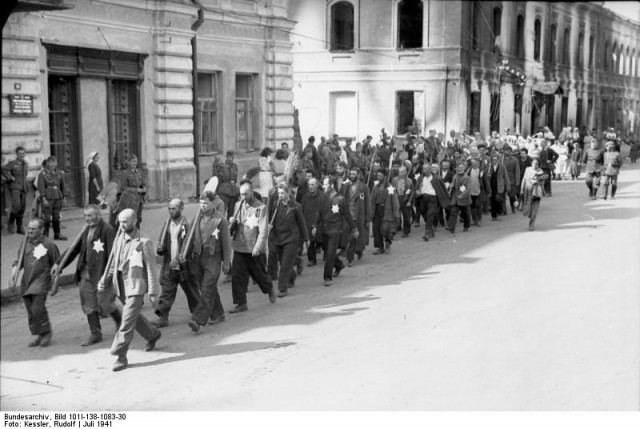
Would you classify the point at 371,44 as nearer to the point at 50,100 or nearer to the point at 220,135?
the point at 220,135

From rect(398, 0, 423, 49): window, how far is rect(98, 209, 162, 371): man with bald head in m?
22.0

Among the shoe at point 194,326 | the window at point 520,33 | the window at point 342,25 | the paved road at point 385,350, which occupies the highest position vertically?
the window at point 342,25

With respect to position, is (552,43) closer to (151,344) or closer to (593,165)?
(593,165)

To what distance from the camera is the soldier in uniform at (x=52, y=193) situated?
14156 millimetres

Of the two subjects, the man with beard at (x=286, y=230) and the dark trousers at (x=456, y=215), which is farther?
the dark trousers at (x=456, y=215)

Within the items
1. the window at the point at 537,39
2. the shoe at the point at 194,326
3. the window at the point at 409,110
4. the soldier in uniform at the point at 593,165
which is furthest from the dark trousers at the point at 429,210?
the window at the point at 409,110

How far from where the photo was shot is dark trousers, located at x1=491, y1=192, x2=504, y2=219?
20375 mm

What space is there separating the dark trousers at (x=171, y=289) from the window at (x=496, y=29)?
1824 cm

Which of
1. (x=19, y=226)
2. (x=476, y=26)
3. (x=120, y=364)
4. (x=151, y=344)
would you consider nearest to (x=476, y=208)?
(x=19, y=226)

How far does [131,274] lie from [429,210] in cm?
981

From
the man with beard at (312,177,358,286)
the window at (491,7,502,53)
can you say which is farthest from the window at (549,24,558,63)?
the man with beard at (312,177,358,286)

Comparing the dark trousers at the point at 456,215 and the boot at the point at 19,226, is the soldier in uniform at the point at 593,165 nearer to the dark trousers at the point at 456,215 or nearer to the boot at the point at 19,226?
the dark trousers at the point at 456,215

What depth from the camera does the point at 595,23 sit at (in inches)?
524

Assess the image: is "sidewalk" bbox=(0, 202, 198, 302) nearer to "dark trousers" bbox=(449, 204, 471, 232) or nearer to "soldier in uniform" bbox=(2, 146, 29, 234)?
"soldier in uniform" bbox=(2, 146, 29, 234)
